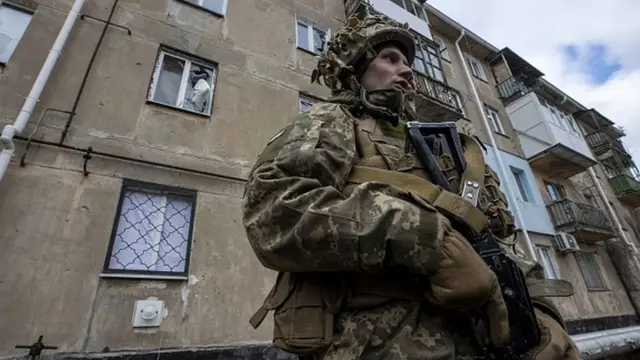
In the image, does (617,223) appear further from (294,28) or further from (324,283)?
(324,283)

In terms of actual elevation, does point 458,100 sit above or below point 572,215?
above

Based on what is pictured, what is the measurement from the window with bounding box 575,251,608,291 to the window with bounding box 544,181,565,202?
220cm

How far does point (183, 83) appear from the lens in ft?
17.0

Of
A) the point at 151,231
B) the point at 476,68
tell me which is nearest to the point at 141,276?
the point at 151,231

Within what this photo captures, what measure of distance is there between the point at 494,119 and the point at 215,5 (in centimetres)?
1120

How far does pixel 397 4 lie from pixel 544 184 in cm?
900

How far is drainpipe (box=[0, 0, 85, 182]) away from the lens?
3.32 m

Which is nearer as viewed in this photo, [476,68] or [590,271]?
[590,271]

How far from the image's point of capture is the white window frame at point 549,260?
901 cm

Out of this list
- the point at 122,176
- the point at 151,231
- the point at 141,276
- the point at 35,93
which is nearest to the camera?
the point at 141,276

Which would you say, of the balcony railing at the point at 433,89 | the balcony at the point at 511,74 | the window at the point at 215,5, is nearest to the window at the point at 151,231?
A: the window at the point at 215,5

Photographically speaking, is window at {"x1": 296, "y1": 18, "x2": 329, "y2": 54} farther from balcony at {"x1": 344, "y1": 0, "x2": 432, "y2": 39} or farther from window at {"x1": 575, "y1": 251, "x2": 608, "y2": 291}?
window at {"x1": 575, "y1": 251, "x2": 608, "y2": 291}

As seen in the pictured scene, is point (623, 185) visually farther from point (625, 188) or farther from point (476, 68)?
point (476, 68)

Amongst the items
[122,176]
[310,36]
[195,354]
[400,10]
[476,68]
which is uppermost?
[476,68]
